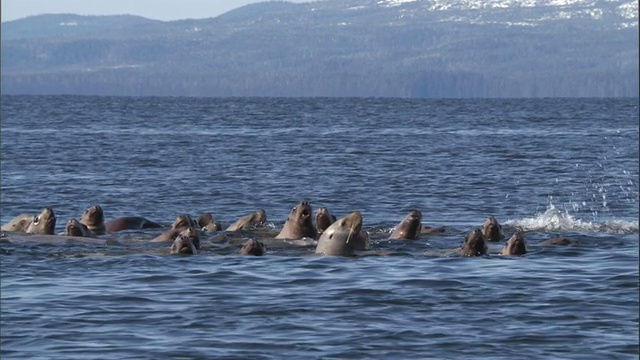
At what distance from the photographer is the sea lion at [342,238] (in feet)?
63.4

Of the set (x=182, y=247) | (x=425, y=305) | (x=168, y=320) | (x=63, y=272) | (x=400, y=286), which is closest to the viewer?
(x=168, y=320)

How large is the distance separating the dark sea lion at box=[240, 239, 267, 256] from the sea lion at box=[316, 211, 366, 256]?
2.28ft

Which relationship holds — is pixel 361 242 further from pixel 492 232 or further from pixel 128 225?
pixel 128 225

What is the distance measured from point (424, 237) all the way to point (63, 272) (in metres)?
5.98

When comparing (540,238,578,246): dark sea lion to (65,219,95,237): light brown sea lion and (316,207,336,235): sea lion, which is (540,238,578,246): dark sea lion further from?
(65,219,95,237): light brown sea lion

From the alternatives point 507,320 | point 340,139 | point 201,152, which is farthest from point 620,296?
point 340,139

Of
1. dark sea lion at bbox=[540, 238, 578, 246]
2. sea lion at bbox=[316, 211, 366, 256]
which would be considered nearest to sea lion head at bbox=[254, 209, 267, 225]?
sea lion at bbox=[316, 211, 366, 256]

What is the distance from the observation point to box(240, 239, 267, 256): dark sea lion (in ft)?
63.7

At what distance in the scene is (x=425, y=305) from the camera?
51.3 feet

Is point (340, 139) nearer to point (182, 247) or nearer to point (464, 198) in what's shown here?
point (464, 198)

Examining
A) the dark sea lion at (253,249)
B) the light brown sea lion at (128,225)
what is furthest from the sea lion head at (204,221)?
the dark sea lion at (253,249)

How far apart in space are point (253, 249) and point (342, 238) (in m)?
1.10

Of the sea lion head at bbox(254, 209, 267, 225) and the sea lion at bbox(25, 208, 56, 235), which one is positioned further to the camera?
the sea lion head at bbox(254, 209, 267, 225)

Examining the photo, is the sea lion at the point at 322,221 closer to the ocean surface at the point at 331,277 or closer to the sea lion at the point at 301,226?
the sea lion at the point at 301,226
